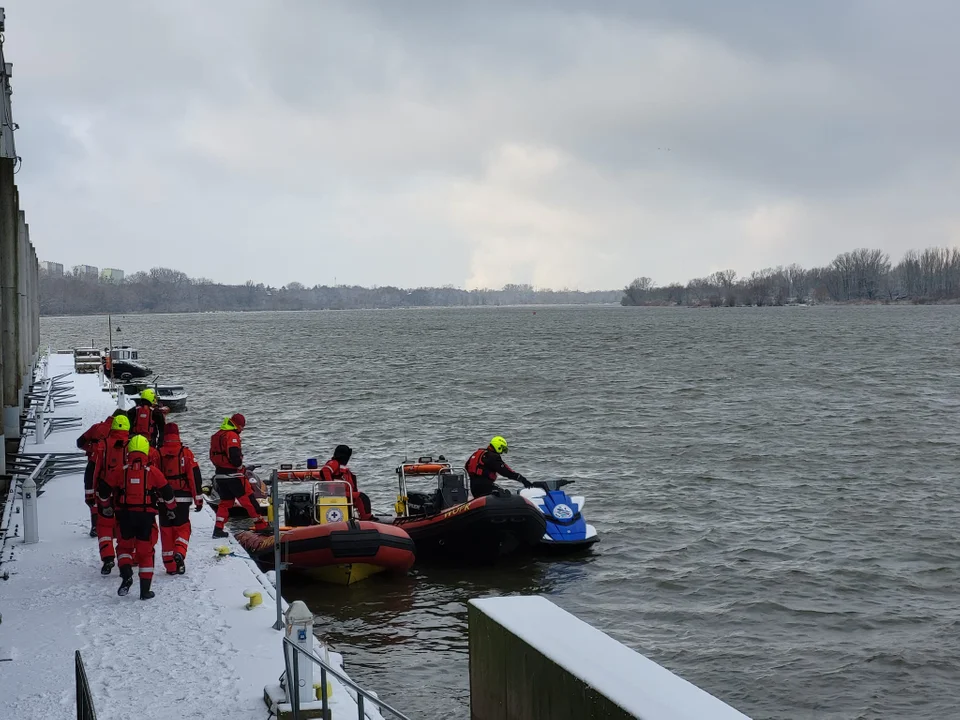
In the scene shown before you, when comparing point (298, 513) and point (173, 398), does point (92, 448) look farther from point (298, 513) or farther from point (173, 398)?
point (173, 398)

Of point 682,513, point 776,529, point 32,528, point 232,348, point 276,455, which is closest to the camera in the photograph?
point 32,528

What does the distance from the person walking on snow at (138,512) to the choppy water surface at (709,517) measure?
9.08 ft

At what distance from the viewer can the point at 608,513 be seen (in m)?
19.6

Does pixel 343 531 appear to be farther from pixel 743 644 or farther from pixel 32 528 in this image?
pixel 743 644

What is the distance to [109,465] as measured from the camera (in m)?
10.2

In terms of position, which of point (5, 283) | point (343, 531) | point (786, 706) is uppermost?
point (5, 283)

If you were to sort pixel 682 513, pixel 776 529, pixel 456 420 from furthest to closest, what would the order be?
pixel 456 420, pixel 682 513, pixel 776 529

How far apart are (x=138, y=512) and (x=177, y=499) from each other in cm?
77

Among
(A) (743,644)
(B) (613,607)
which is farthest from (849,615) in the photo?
(B) (613,607)

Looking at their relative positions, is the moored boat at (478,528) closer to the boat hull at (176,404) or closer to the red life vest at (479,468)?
the red life vest at (479,468)

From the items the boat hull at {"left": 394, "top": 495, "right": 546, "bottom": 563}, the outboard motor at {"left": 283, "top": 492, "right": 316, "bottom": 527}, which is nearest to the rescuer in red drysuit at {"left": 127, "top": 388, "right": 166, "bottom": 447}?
the outboard motor at {"left": 283, "top": 492, "right": 316, "bottom": 527}

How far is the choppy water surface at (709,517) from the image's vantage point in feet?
37.6

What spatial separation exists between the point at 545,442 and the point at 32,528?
62.3 feet

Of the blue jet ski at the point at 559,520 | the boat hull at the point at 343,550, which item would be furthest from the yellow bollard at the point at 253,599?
the blue jet ski at the point at 559,520
